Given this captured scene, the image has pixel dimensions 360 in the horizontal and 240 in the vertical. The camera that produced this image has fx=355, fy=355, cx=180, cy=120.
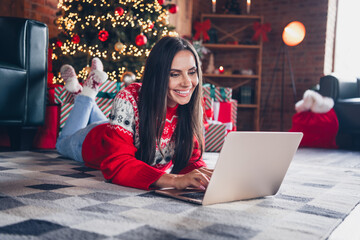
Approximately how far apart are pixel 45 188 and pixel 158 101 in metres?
0.41

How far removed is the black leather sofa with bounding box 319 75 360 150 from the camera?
313 cm

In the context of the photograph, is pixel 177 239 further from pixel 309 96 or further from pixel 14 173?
pixel 309 96

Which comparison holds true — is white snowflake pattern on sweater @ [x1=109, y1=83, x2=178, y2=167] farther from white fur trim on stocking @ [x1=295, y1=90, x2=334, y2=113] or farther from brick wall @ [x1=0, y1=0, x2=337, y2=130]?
brick wall @ [x1=0, y1=0, x2=337, y2=130]

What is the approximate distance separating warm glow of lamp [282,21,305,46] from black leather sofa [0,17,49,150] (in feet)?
9.95

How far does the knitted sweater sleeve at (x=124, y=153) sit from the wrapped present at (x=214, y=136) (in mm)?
1448

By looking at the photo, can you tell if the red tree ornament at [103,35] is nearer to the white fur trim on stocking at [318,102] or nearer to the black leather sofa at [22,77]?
the black leather sofa at [22,77]

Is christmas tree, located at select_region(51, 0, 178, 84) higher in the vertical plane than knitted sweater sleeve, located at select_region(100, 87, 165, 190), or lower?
higher

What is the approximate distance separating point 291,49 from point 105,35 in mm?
2680

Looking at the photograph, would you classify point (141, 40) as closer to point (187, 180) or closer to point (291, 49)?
point (187, 180)

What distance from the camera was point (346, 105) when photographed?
3.18 m

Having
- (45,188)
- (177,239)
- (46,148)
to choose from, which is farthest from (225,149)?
(46,148)

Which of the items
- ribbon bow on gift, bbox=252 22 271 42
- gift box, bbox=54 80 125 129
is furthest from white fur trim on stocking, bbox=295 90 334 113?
gift box, bbox=54 80 125 129

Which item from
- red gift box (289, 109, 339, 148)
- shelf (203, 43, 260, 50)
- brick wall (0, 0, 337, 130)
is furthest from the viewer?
shelf (203, 43, 260, 50)

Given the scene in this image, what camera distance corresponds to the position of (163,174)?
3.22 ft
